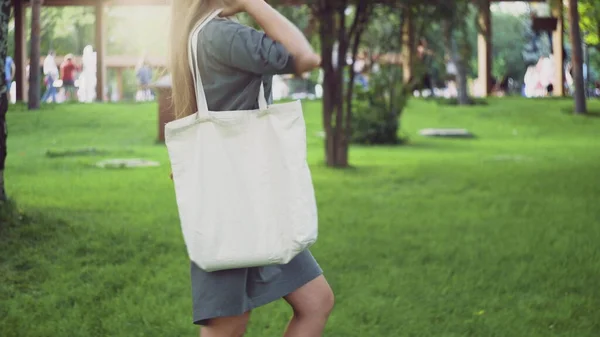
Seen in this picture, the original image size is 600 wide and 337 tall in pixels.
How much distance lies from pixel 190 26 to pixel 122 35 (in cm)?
3529

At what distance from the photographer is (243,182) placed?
2836 millimetres

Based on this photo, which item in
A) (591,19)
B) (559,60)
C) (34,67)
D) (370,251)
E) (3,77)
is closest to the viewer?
(370,251)

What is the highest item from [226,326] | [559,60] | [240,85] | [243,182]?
[559,60]

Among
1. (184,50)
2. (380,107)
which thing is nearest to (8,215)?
(184,50)

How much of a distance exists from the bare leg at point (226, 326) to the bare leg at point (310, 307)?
15 cm

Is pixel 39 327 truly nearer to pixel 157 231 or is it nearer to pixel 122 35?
pixel 157 231

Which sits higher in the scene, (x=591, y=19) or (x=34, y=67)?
(x=591, y=19)

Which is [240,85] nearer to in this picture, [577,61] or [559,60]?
[577,61]

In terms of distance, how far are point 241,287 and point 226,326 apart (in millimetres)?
142

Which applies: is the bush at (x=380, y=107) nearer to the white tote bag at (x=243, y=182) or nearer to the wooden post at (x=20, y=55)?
the wooden post at (x=20, y=55)

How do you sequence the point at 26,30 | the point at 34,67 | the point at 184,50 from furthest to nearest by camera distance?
the point at 26,30 < the point at 34,67 < the point at 184,50

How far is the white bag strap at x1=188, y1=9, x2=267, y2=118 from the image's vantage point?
9.23 ft

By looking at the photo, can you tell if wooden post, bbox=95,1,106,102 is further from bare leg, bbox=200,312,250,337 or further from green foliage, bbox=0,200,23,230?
bare leg, bbox=200,312,250,337

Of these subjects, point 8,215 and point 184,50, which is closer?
point 184,50
